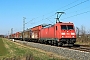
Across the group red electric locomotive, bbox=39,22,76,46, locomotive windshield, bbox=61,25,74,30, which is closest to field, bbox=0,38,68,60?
red electric locomotive, bbox=39,22,76,46

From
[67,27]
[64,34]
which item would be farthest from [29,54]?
[67,27]

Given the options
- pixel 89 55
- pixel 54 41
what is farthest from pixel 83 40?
pixel 89 55

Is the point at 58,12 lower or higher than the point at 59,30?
higher

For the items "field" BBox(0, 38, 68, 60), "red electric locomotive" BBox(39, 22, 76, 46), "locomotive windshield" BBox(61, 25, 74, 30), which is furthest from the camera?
"locomotive windshield" BBox(61, 25, 74, 30)

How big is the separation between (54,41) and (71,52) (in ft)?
42.3

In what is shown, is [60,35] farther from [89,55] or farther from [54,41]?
[89,55]

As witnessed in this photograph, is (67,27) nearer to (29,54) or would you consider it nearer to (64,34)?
(64,34)

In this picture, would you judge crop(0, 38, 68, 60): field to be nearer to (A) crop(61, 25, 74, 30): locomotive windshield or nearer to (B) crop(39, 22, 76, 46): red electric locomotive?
(B) crop(39, 22, 76, 46): red electric locomotive

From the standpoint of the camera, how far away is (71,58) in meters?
19.1

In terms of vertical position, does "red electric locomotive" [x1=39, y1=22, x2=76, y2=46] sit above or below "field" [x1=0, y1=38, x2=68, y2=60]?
above

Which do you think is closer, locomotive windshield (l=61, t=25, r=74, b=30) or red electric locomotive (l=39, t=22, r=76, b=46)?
red electric locomotive (l=39, t=22, r=76, b=46)

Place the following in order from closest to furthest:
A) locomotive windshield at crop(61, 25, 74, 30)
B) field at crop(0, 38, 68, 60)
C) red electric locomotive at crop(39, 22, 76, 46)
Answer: field at crop(0, 38, 68, 60) < red electric locomotive at crop(39, 22, 76, 46) < locomotive windshield at crop(61, 25, 74, 30)

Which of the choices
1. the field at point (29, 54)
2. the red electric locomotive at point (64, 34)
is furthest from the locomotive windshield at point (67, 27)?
the field at point (29, 54)

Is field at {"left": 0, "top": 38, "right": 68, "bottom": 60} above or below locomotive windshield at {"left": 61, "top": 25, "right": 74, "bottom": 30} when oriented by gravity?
below
